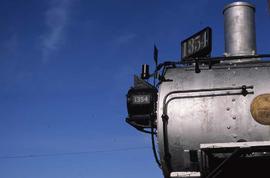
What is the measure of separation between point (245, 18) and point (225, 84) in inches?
90.7

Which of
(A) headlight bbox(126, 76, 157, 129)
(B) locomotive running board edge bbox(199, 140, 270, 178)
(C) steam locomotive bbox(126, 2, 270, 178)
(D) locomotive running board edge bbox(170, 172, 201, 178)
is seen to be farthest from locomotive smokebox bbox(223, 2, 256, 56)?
(D) locomotive running board edge bbox(170, 172, 201, 178)

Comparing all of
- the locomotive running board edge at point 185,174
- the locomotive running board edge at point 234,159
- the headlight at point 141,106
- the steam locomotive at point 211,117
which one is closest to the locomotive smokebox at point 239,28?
the steam locomotive at point 211,117

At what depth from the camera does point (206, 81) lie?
23.8 feet

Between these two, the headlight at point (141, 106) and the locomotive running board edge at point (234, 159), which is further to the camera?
the headlight at point (141, 106)

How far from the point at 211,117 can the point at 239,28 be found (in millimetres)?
2629

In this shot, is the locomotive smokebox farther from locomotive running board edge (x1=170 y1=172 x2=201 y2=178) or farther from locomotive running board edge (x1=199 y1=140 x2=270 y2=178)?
locomotive running board edge (x1=170 y1=172 x2=201 y2=178)

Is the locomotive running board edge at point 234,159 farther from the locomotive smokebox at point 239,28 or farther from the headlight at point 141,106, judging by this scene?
the locomotive smokebox at point 239,28

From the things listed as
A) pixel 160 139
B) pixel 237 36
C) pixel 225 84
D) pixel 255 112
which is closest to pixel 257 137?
pixel 255 112

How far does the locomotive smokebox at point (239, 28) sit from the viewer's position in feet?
28.3

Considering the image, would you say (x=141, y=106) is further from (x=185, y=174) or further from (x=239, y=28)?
(x=239, y=28)

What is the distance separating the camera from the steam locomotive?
22.1 ft

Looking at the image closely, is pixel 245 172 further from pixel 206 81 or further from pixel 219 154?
pixel 206 81

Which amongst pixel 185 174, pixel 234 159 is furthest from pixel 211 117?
pixel 185 174

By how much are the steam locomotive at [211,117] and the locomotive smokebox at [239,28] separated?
91 centimetres
